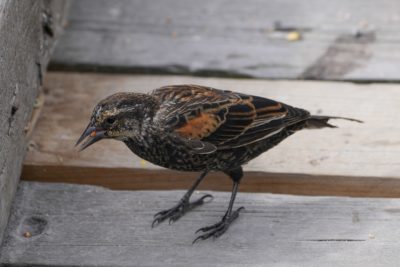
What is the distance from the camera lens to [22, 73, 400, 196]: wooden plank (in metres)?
3.89

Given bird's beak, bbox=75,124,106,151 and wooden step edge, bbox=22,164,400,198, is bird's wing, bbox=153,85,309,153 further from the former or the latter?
bird's beak, bbox=75,124,106,151

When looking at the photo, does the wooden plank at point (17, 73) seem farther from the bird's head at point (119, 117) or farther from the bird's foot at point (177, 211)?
the bird's foot at point (177, 211)

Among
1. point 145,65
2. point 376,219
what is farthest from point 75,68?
point 376,219

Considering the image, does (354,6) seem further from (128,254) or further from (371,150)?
(128,254)

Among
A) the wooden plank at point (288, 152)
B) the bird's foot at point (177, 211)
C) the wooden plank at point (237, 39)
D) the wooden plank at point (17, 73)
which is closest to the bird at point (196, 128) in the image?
the bird's foot at point (177, 211)

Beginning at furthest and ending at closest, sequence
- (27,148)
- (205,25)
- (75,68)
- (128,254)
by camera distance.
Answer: (205,25), (75,68), (27,148), (128,254)

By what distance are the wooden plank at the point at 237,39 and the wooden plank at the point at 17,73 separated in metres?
0.98

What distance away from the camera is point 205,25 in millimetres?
5230

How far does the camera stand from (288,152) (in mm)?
4086

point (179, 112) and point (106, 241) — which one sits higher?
point (179, 112)

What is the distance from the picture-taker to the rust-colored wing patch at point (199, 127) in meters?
3.88

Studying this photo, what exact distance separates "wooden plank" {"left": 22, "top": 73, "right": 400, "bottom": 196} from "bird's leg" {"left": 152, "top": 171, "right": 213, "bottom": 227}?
20 cm

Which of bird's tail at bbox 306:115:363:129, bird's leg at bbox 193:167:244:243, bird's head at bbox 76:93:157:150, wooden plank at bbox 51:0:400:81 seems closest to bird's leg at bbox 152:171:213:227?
bird's leg at bbox 193:167:244:243

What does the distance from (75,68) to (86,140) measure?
1.25 m
